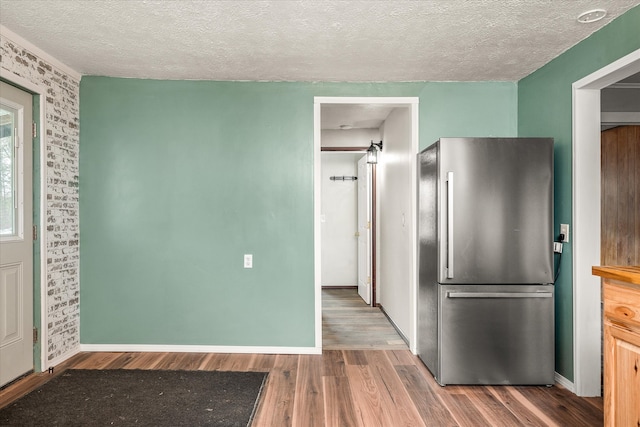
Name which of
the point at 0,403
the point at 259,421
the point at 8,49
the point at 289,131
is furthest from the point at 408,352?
the point at 8,49

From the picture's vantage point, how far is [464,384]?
2.88 m

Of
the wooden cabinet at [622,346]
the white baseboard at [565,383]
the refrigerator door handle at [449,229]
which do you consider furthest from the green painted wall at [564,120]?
the wooden cabinet at [622,346]

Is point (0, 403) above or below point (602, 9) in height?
below

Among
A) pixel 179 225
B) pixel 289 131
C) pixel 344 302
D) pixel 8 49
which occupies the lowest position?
pixel 344 302

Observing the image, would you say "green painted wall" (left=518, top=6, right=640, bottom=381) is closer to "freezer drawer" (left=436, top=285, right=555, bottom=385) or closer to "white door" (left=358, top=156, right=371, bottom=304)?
"freezer drawer" (left=436, top=285, right=555, bottom=385)

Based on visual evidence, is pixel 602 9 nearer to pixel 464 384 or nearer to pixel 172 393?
pixel 464 384

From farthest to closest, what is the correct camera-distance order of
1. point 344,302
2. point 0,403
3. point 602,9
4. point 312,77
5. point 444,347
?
1. point 344,302
2. point 312,77
3. point 444,347
4. point 0,403
5. point 602,9

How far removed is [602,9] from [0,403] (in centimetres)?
447

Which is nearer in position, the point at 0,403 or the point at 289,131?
the point at 0,403

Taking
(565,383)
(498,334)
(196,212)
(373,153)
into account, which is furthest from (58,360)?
(373,153)

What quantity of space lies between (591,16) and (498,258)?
5.31 ft

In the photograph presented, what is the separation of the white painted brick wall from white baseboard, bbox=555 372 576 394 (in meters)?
3.97

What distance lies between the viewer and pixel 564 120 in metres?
2.89

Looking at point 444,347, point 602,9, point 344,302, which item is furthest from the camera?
point 344,302
